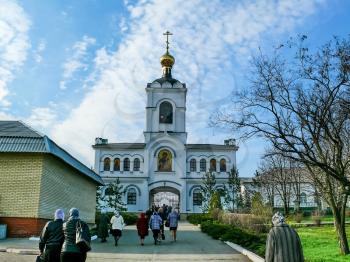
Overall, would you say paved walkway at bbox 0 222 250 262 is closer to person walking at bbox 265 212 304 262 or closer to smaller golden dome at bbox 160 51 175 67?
person walking at bbox 265 212 304 262

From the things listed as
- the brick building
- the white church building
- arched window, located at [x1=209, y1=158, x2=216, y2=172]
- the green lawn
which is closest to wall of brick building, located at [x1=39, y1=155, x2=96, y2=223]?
the brick building

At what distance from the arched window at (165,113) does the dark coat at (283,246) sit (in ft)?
158

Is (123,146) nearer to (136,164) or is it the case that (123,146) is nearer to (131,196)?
(136,164)

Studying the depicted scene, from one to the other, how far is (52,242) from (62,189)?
14.2 m

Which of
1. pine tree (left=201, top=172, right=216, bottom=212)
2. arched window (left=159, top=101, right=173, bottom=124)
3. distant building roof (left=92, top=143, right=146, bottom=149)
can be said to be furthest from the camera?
arched window (left=159, top=101, right=173, bottom=124)

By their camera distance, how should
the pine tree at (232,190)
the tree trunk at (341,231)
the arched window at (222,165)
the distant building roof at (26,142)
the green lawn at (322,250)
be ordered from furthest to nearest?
the arched window at (222,165)
the pine tree at (232,190)
the distant building roof at (26,142)
the tree trunk at (341,231)
the green lawn at (322,250)

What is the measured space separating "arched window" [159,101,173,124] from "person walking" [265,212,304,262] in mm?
48230

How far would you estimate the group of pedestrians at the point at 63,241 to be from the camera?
8250 millimetres

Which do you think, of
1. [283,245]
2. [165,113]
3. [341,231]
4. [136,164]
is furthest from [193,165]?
[283,245]

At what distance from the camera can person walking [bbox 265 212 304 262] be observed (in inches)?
300

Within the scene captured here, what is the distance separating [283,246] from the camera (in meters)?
7.65

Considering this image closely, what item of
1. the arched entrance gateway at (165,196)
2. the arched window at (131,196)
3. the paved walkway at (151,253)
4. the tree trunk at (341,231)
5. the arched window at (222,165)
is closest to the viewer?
the paved walkway at (151,253)

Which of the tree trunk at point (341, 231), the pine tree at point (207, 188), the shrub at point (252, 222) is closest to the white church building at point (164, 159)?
the pine tree at point (207, 188)

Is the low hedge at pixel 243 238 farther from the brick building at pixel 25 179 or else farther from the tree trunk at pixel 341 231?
the brick building at pixel 25 179
